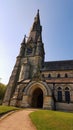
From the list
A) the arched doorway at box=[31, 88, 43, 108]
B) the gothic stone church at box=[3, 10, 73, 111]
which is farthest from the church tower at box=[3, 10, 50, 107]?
the arched doorway at box=[31, 88, 43, 108]

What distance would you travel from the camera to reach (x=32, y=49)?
44000 mm

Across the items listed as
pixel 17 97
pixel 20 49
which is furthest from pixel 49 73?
pixel 20 49

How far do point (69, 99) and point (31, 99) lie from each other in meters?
8.55

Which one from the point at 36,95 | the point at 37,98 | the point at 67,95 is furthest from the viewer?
the point at 37,98

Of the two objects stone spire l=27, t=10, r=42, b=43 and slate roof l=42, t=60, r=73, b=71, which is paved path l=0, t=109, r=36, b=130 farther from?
stone spire l=27, t=10, r=42, b=43

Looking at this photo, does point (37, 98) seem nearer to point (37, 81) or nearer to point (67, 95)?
point (37, 81)

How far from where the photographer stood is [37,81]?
27.8 metres

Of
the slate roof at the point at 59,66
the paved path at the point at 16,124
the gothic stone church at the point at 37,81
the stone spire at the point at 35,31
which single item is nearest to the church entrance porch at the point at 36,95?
the gothic stone church at the point at 37,81

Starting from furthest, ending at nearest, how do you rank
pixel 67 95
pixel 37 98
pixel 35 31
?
1. pixel 35 31
2. pixel 37 98
3. pixel 67 95

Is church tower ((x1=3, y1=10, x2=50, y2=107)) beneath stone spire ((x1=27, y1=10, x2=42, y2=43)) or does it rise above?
beneath

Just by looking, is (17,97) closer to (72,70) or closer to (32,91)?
(32,91)

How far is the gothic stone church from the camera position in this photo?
86.5ft

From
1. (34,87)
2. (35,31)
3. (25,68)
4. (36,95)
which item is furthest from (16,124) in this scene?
(35,31)

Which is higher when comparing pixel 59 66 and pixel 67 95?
pixel 59 66
